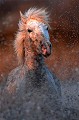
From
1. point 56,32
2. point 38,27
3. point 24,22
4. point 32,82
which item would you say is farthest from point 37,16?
point 56,32

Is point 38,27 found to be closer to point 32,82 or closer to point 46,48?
point 46,48

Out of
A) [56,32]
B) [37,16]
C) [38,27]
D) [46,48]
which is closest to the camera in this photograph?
[46,48]

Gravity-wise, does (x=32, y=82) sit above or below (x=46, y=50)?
below

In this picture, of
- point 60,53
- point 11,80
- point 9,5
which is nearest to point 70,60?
point 60,53

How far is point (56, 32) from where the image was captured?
39.7ft

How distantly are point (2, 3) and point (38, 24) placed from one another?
5.52 m

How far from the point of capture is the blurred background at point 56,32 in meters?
12.0

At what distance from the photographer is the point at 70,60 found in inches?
476

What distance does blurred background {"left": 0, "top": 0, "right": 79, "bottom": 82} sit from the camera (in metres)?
12.0

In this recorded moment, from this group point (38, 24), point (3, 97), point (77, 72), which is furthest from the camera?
point (77, 72)

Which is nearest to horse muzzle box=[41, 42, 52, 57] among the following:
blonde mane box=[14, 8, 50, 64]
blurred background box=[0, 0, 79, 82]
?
blonde mane box=[14, 8, 50, 64]

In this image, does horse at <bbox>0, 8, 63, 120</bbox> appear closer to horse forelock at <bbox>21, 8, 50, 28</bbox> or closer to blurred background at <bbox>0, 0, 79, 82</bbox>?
horse forelock at <bbox>21, 8, 50, 28</bbox>

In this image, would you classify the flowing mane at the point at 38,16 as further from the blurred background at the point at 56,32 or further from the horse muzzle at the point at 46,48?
the blurred background at the point at 56,32

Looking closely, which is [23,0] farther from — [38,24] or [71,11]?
[38,24]
